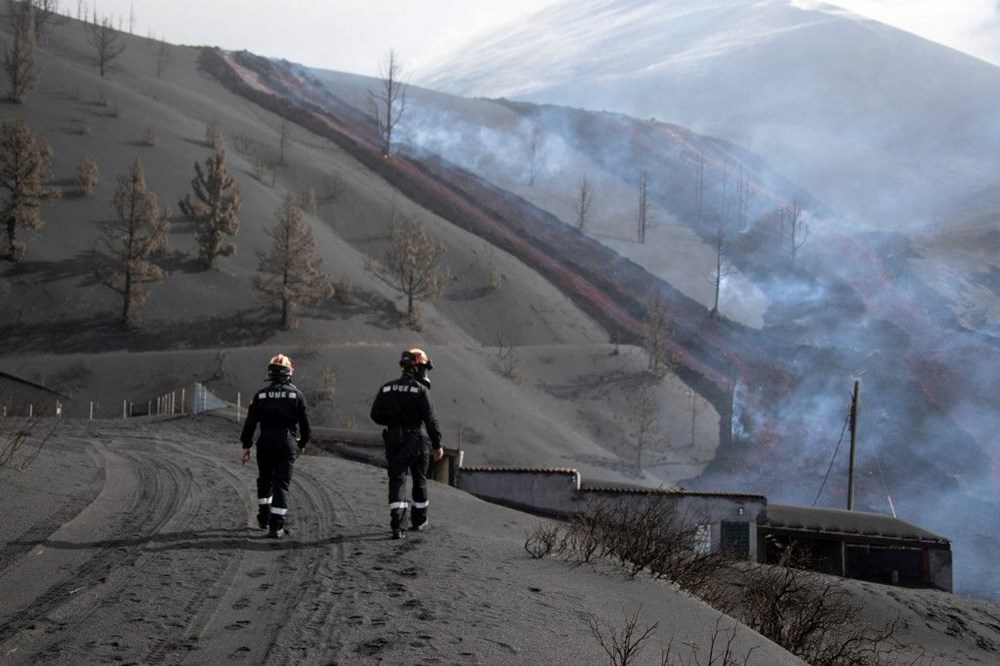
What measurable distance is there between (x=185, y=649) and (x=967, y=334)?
240 ft

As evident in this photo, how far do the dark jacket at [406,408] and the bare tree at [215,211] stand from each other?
50001 millimetres

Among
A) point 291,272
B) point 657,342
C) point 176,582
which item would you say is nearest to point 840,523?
point 176,582

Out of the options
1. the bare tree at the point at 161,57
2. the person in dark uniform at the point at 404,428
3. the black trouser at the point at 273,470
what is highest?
the bare tree at the point at 161,57

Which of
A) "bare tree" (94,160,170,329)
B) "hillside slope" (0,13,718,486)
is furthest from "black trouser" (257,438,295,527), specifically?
"bare tree" (94,160,170,329)

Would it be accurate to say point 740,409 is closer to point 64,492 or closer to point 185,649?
point 64,492

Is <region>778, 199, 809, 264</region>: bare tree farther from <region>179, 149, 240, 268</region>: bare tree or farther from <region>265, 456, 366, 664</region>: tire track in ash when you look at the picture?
<region>265, 456, 366, 664</region>: tire track in ash

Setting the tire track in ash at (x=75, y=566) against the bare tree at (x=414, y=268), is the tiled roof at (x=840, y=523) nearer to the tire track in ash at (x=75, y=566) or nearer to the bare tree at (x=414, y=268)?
the tire track in ash at (x=75, y=566)

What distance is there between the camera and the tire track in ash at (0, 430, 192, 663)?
19.7 ft

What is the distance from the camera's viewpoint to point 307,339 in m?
53.2

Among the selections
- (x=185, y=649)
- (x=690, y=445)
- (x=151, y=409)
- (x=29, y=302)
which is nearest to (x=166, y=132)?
(x=29, y=302)

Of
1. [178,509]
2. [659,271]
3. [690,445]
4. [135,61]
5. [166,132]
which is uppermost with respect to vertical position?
[135,61]

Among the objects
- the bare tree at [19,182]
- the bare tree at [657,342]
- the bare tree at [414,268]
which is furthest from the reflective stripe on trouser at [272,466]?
the bare tree at [657,342]

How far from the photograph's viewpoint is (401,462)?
400 inches

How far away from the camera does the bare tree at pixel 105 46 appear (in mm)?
87750
